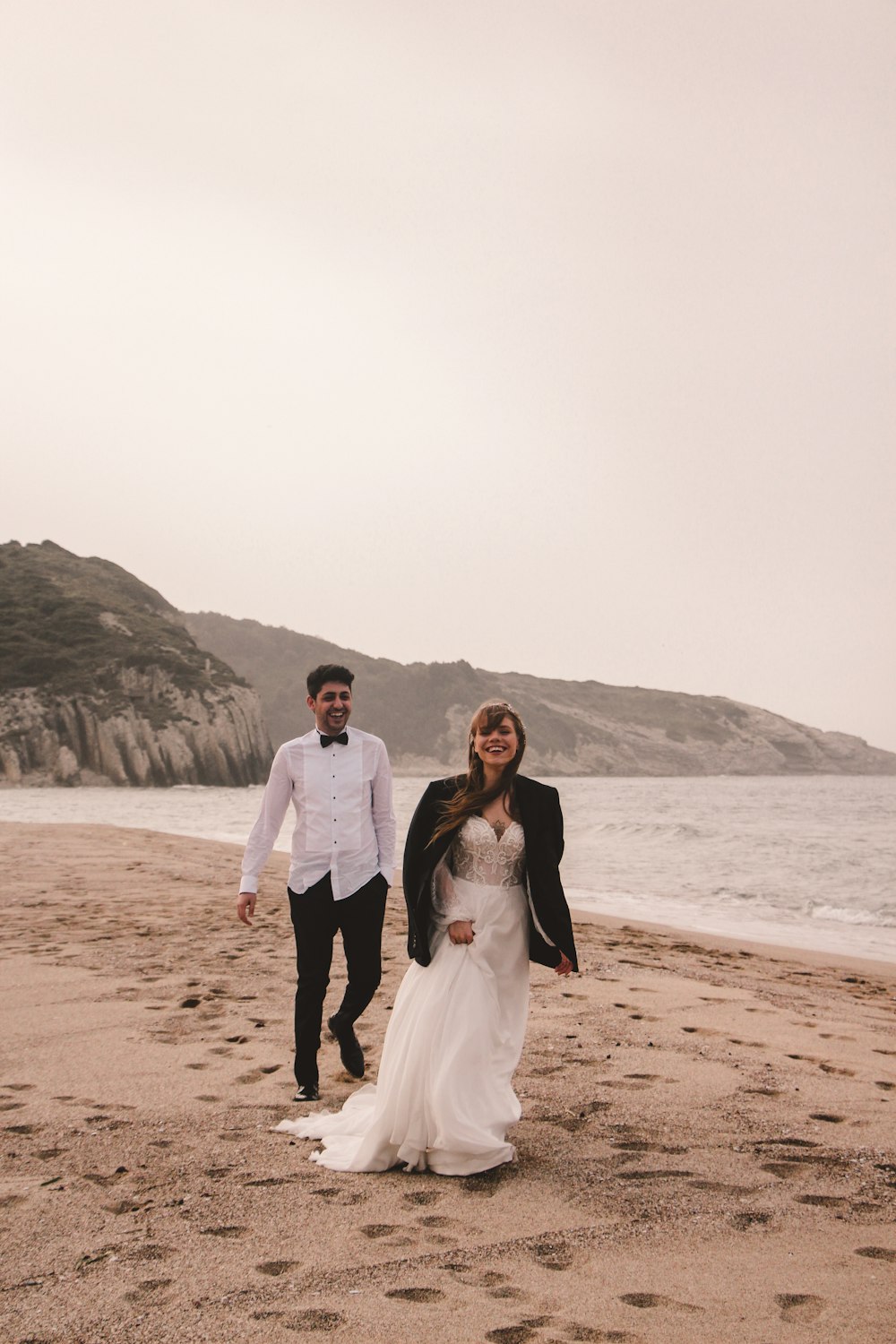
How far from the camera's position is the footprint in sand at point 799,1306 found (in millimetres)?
2627

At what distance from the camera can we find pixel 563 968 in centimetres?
→ 402

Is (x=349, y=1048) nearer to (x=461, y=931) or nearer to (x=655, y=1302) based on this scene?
(x=461, y=931)

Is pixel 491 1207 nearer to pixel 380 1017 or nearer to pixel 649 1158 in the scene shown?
pixel 649 1158

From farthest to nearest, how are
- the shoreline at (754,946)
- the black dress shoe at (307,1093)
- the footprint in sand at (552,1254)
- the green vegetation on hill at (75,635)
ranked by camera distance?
the green vegetation on hill at (75,635) < the shoreline at (754,946) < the black dress shoe at (307,1093) < the footprint in sand at (552,1254)

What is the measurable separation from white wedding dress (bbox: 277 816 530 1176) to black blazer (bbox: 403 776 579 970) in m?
0.05

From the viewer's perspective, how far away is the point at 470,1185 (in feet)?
11.9

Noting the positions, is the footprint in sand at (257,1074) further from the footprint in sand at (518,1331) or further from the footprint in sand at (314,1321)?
the footprint in sand at (518,1331)

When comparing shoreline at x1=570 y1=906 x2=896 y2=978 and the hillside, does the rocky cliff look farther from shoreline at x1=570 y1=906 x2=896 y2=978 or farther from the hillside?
shoreline at x1=570 y1=906 x2=896 y2=978

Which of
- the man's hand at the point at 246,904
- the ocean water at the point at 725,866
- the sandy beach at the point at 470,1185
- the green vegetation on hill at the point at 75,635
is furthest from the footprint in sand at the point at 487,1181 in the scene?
the green vegetation on hill at the point at 75,635

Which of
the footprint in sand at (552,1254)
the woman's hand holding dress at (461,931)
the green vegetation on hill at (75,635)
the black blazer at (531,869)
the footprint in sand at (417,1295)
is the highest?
the green vegetation on hill at (75,635)

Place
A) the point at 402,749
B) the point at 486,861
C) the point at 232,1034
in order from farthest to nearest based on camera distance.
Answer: the point at 402,749 < the point at 232,1034 < the point at 486,861

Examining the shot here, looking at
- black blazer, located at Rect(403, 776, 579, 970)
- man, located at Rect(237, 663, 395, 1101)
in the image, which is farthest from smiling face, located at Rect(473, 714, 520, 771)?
man, located at Rect(237, 663, 395, 1101)

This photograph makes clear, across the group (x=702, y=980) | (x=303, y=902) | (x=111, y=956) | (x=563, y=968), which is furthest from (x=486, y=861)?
(x=111, y=956)

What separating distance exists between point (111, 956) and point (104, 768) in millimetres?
72560
